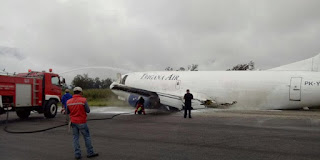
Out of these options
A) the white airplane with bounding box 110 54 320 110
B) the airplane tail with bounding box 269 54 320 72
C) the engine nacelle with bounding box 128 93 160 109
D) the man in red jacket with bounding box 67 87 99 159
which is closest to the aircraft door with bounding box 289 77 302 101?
the white airplane with bounding box 110 54 320 110

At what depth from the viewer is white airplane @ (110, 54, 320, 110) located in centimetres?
1803

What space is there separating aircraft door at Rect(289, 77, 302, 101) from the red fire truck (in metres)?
14.8

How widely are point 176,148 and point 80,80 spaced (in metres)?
26.9

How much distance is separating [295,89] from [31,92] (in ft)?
52.4

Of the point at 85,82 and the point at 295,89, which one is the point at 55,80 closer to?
the point at 295,89

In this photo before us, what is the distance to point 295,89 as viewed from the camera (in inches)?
711

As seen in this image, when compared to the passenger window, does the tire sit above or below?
below

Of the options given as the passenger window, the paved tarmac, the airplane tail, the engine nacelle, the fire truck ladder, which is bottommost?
the paved tarmac

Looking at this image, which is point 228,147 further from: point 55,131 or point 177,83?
point 177,83

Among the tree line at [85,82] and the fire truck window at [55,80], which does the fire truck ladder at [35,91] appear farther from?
the tree line at [85,82]

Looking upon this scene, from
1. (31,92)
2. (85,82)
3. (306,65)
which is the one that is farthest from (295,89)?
(85,82)

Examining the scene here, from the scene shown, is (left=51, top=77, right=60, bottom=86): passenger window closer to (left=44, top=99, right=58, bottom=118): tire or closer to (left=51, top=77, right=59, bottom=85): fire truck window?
(left=51, top=77, right=59, bottom=85): fire truck window

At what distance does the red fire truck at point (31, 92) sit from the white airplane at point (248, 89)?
3631 millimetres

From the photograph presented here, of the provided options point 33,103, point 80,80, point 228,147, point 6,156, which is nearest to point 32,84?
point 33,103
